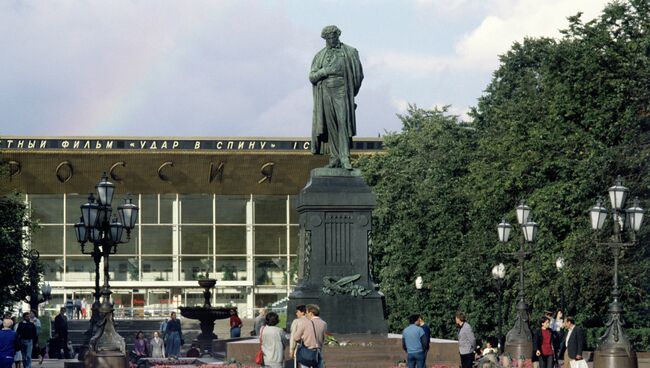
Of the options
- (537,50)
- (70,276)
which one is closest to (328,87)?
(537,50)

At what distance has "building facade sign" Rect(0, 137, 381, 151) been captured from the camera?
101m

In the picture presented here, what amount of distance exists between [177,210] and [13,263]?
51.4 m

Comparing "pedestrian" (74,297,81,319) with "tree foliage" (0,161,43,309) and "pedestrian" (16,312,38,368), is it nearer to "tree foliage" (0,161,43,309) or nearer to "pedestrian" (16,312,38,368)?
"tree foliage" (0,161,43,309)

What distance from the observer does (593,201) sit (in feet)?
157

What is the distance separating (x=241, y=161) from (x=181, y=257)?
33.9 ft

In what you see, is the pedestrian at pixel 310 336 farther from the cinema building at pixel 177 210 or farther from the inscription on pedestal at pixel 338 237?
the cinema building at pixel 177 210

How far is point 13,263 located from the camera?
190ft

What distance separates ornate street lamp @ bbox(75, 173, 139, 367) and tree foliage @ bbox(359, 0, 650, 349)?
55.2ft

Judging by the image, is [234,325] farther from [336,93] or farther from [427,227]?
[336,93]

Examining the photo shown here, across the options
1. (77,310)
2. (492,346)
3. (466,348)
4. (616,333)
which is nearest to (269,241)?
(77,310)

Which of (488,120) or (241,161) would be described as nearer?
(488,120)

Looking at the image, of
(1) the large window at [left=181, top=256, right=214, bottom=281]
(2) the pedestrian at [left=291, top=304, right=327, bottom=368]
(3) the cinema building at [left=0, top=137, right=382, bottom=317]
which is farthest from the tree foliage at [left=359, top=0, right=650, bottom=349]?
(1) the large window at [left=181, top=256, right=214, bottom=281]

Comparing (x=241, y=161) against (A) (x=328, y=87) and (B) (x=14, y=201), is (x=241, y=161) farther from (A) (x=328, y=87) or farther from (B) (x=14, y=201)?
(A) (x=328, y=87)

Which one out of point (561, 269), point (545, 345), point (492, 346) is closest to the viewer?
point (492, 346)
